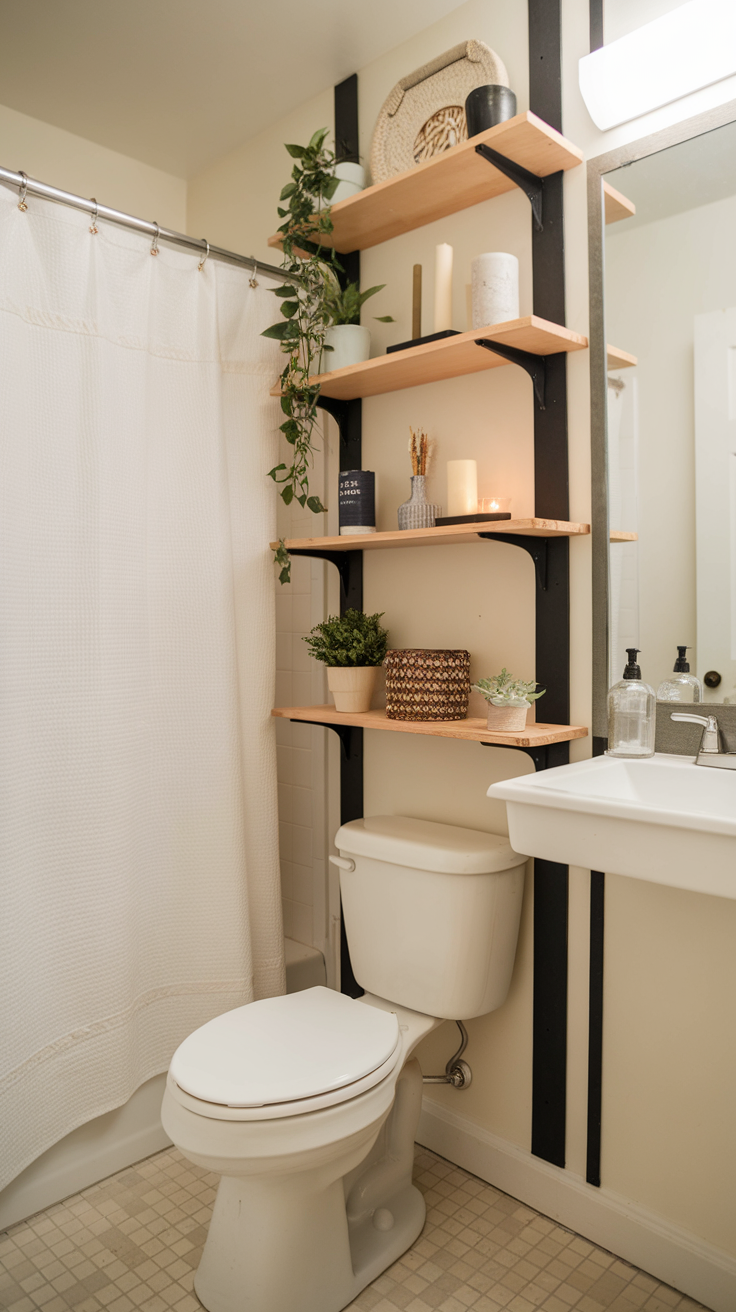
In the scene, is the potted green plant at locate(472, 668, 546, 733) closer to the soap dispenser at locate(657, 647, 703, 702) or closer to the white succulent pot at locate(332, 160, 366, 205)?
the soap dispenser at locate(657, 647, 703, 702)

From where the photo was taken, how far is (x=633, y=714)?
1537 mm

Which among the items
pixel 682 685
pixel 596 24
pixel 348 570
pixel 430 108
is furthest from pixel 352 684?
pixel 596 24

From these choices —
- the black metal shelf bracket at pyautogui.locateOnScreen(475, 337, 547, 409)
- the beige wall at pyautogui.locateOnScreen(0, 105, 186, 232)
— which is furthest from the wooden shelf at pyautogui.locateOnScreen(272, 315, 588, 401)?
the beige wall at pyautogui.locateOnScreen(0, 105, 186, 232)

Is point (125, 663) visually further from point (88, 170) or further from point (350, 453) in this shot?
point (88, 170)

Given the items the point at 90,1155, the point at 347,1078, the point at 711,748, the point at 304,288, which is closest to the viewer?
the point at 347,1078

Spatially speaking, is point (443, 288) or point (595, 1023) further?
point (443, 288)

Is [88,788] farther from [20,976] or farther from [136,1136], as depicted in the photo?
[136,1136]

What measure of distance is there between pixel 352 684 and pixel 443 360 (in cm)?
71

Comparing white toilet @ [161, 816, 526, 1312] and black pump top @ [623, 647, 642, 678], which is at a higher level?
black pump top @ [623, 647, 642, 678]

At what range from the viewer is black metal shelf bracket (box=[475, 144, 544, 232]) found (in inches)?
60.6

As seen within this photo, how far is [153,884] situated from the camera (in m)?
1.84

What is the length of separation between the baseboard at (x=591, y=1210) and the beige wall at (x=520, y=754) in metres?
0.03

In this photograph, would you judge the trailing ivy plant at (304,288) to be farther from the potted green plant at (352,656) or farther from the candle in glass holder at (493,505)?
the candle in glass holder at (493,505)

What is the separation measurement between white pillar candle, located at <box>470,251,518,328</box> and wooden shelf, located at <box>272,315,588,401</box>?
54mm
